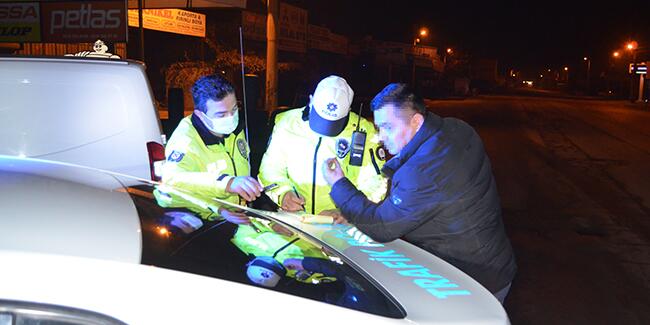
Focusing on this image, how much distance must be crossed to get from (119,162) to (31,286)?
3062 mm

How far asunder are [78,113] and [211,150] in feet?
4.35

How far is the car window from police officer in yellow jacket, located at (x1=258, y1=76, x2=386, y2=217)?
953mm

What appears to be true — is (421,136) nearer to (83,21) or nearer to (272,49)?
(83,21)

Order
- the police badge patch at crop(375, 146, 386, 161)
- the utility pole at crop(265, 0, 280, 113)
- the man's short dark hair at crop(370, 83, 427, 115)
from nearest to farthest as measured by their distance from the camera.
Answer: the man's short dark hair at crop(370, 83, 427, 115) → the police badge patch at crop(375, 146, 386, 161) → the utility pole at crop(265, 0, 280, 113)

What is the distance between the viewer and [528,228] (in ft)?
25.7

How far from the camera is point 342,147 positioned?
11.4 ft

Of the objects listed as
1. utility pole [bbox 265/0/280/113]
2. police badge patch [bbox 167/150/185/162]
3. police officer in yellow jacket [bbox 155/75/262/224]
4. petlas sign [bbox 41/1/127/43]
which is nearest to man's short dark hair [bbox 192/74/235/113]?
police officer in yellow jacket [bbox 155/75/262/224]

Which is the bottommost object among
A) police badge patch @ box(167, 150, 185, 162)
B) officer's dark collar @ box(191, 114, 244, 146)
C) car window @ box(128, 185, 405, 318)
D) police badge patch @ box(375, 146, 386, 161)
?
car window @ box(128, 185, 405, 318)

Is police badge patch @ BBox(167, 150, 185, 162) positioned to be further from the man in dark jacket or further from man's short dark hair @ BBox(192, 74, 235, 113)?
the man in dark jacket

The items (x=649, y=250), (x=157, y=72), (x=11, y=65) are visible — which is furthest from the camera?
(x=157, y=72)

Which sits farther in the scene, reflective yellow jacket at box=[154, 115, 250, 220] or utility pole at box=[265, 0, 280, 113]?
utility pole at box=[265, 0, 280, 113]

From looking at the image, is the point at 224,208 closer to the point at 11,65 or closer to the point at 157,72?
the point at 11,65

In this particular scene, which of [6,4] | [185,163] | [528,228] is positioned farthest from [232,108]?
[6,4]

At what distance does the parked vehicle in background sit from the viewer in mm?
4215
